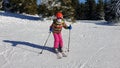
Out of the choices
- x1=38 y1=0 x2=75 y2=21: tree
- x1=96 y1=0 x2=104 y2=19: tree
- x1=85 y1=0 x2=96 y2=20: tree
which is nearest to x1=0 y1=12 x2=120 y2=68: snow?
x1=38 y1=0 x2=75 y2=21: tree

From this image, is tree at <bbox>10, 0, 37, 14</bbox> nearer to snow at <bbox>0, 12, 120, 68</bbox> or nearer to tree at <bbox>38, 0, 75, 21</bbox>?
tree at <bbox>38, 0, 75, 21</bbox>

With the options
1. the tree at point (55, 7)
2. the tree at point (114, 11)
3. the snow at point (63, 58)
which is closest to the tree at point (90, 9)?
the tree at point (114, 11)

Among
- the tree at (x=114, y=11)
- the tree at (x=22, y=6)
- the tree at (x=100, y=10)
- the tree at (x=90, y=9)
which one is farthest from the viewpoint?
the tree at (x=90, y=9)

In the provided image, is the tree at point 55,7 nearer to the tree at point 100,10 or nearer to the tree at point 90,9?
the tree at point 100,10

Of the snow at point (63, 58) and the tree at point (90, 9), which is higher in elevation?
the snow at point (63, 58)

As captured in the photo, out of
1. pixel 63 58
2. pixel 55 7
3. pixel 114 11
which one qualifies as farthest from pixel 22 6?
pixel 63 58

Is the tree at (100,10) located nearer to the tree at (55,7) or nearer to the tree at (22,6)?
the tree at (22,6)

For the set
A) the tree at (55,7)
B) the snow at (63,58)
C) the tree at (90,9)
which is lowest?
the tree at (90,9)

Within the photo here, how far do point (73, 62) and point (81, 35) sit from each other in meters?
6.94

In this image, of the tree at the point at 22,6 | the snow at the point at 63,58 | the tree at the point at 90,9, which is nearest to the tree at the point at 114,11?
the tree at the point at 22,6

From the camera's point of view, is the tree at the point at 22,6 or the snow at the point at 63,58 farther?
the tree at the point at 22,6

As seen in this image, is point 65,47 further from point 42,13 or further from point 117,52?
point 42,13

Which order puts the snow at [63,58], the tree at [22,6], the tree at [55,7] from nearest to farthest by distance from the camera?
1. the snow at [63,58]
2. the tree at [55,7]
3. the tree at [22,6]

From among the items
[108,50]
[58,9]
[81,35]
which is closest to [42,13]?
[58,9]
